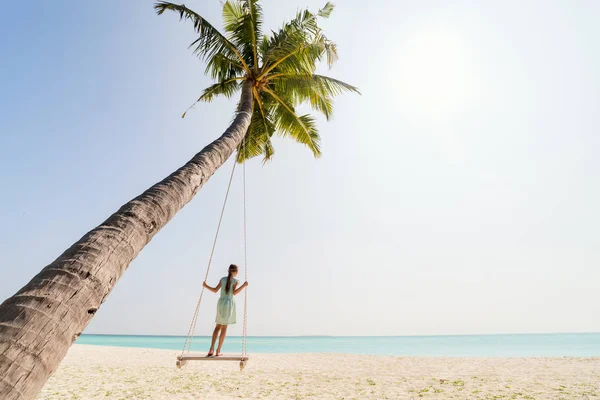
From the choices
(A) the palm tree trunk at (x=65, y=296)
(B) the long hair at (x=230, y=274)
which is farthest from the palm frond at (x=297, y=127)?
(A) the palm tree trunk at (x=65, y=296)

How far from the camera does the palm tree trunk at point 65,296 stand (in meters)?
1.76

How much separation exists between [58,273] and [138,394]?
340 inches

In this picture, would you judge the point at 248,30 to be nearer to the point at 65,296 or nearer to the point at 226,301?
the point at 226,301

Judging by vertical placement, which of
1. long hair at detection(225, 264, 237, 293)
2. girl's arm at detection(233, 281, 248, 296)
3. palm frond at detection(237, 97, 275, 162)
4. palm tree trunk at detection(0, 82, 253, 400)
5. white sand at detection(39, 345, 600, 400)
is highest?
palm frond at detection(237, 97, 275, 162)

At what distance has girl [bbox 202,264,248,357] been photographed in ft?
23.6

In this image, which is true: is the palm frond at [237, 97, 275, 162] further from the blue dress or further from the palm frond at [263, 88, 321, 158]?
the blue dress

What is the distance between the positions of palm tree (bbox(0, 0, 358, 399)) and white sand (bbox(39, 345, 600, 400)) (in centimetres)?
637

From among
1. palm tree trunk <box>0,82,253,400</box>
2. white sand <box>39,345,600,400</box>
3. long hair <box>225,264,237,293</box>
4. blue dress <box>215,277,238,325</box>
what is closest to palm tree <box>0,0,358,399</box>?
palm tree trunk <box>0,82,253,400</box>

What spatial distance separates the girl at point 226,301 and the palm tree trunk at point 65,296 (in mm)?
4134

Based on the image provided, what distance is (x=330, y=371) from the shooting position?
13.8 metres

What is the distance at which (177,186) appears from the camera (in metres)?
3.83

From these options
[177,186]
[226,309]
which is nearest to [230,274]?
[226,309]

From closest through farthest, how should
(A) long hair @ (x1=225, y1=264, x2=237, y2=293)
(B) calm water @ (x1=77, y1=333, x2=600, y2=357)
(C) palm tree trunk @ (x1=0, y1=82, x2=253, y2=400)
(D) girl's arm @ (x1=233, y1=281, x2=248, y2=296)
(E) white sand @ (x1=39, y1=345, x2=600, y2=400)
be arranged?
(C) palm tree trunk @ (x1=0, y1=82, x2=253, y2=400) < (D) girl's arm @ (x1=233, y1=281, x2=248, y2=296) < (A) long hair @ (x1=225, y1=264, x2=237, y2=293) < (E) white sand @ (x1=39, y1=345, x2=600, y2=400) < (B) calm water @ (x1=77, y1=333, x2=600, y2=357)

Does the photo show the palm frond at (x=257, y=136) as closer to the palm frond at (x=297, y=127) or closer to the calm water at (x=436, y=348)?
the palm frond at (x=297, y=127)
